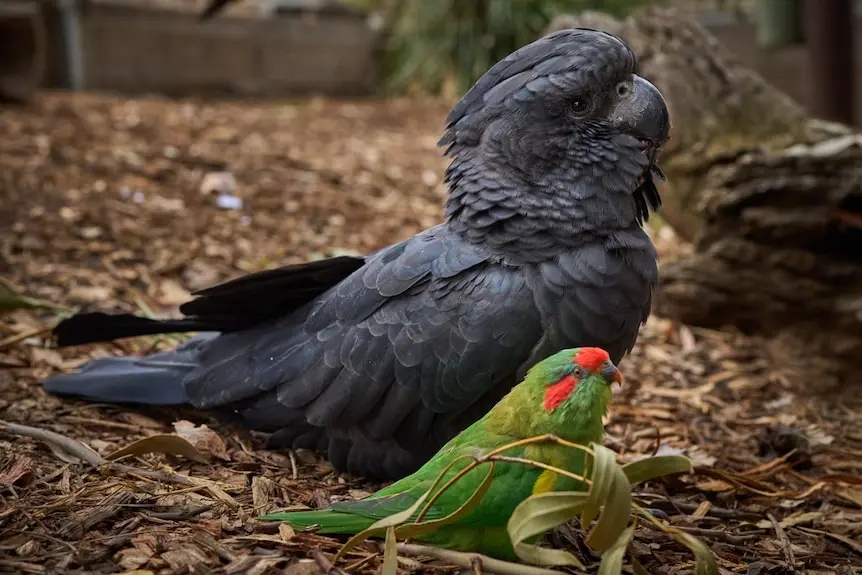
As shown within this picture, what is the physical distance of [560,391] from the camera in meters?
2.17

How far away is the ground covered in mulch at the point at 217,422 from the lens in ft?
7.75

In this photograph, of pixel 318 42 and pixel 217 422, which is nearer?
pixel 217 422

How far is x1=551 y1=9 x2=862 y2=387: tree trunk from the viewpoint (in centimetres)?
421

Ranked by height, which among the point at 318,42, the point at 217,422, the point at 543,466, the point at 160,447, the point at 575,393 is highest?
the point at 318,42

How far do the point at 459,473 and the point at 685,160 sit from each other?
10.9 ft

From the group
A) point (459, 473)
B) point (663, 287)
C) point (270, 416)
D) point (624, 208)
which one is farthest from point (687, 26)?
point (459, 473)

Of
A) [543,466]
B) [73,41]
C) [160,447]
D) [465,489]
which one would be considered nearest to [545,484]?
[543,466]

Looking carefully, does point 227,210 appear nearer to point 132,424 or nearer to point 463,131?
point 132,424

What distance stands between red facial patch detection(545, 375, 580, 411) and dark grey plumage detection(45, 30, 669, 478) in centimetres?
56

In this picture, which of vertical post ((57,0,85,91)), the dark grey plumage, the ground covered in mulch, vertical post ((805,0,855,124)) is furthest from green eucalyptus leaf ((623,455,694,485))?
vertical post ((57,0,85,91))

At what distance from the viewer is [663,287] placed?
4.61 m

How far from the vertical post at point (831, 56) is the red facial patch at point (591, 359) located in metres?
6.33

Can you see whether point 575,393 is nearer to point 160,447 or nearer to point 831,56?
point 160,447

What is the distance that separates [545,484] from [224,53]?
8839mm
